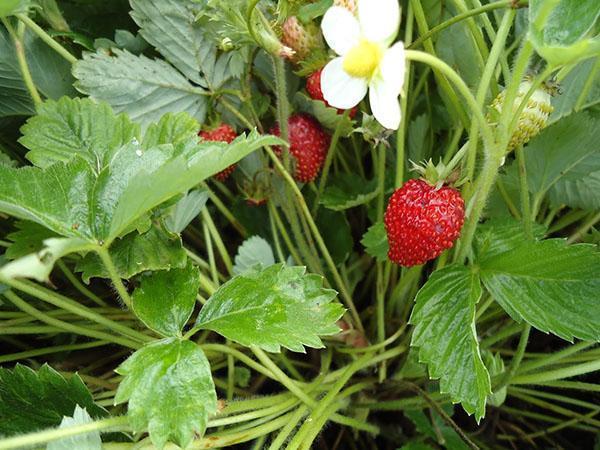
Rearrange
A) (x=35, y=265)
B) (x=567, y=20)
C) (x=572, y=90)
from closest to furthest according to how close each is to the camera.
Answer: (x=35, y=265) < (x=567, y=20) < (x=572, y=90)

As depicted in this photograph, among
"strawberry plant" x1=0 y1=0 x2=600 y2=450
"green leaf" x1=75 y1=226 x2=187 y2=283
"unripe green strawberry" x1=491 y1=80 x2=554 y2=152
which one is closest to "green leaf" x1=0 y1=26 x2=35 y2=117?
"strawberry plant" x1=0 y1=0 x2=600 y2=450

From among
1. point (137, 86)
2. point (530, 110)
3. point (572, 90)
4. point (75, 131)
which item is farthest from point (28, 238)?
point (572, 90)

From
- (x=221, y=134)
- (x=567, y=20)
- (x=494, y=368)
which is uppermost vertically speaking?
(x=567, y=20)

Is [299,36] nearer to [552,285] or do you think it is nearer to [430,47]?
[430,47]

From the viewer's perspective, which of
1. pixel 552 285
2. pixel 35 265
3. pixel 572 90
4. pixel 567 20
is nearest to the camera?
pixel 35 265

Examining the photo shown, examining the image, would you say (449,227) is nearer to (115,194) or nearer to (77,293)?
(115,194)

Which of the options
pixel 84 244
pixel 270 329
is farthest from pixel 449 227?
pixel 84 244
